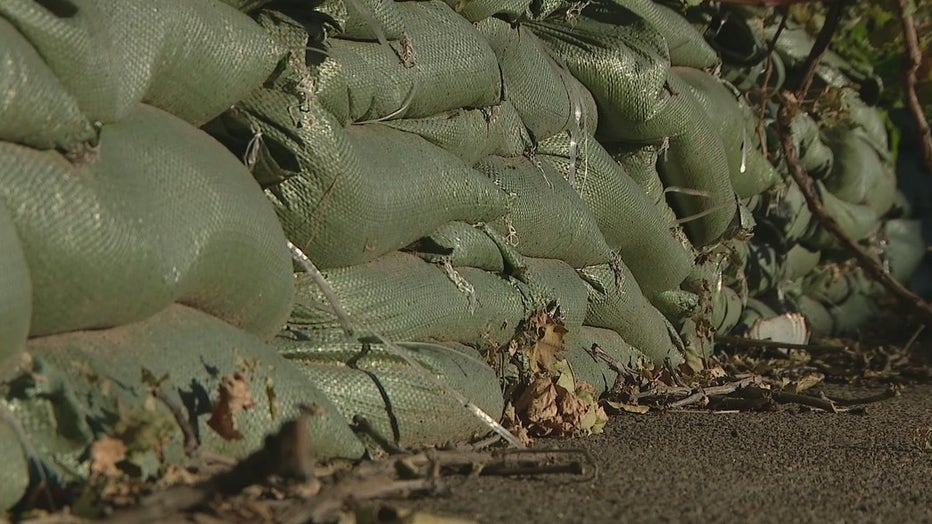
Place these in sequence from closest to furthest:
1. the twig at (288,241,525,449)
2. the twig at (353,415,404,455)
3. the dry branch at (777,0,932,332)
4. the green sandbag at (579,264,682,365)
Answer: the twig at (353,415,404,455), the twig at (288,241,525,449), the green sandbag at (579,264,682,365), the dry branch at (777,0,932,332)

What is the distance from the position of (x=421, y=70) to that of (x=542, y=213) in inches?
18.8

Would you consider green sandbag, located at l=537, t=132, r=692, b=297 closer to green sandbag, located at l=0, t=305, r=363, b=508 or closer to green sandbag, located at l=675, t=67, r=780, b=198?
green sandbag, located at l=675, t=67, r=780, b=198

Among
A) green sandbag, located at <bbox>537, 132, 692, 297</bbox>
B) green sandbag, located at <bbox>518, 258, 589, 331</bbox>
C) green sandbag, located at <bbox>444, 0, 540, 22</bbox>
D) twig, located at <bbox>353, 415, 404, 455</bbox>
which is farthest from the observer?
green sandbag, located at <bbox>537, 132, 692, 297</bbox>

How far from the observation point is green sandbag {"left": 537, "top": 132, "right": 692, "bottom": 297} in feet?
9.48

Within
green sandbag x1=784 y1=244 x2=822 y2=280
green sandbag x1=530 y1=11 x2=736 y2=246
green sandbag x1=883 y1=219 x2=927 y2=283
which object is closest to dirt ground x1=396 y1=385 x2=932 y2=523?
green sandbag x1=530 y1=11 x2=736 y2=246

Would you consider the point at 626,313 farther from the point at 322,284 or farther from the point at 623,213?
the point at 322,284

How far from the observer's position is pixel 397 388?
6.84ft

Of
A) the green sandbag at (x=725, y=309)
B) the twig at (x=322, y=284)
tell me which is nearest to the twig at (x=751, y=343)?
the green sandbag at (x=725, y=309)

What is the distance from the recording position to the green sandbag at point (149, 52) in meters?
1.59

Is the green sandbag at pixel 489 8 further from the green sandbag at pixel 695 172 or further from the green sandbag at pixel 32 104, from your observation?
the green sandbag at pixel 32 104

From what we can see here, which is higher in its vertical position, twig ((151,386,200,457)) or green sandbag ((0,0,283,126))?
green sandbag ((0,0,283,126))

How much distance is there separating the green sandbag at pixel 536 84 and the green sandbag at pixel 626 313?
330 mm

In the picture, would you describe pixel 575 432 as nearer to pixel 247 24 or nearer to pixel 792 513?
pixel 792 513

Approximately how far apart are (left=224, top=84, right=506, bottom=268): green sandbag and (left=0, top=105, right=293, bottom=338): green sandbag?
13 cm
